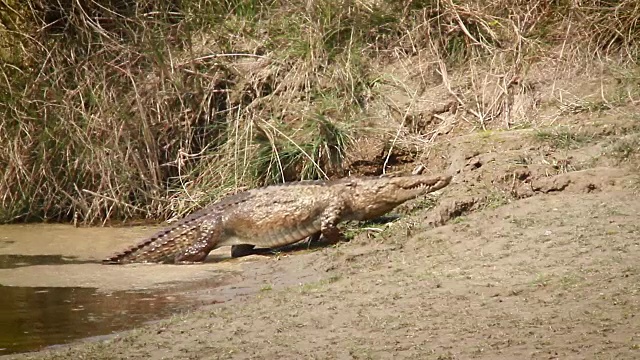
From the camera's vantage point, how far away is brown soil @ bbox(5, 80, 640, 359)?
4.82 m

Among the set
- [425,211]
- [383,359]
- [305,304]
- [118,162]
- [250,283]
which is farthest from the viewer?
[118,162]

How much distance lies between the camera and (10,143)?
979 cm

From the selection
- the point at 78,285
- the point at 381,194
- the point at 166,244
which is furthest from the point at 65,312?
the point at 381,194

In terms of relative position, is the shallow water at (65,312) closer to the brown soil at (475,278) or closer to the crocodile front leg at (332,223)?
the brown soil at (475,278)

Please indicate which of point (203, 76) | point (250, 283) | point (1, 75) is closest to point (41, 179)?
point (1, 75)

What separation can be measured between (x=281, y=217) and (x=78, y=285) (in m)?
1.73

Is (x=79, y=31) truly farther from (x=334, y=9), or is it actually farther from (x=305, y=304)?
(x=305, y=304)

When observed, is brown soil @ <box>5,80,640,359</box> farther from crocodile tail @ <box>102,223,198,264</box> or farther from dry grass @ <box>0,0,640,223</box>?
dry grass @ <box>0,0,640,223</box>

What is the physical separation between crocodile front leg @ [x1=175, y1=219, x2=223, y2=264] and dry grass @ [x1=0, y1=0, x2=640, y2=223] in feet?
3.09

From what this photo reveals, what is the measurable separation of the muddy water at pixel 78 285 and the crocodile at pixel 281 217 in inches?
8.7

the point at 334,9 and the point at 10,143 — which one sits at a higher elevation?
the point at 334,9

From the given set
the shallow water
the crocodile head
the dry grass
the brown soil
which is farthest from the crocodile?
the shallow water

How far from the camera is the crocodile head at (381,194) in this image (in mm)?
Answer: 8375

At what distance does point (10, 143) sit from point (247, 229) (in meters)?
2.62
